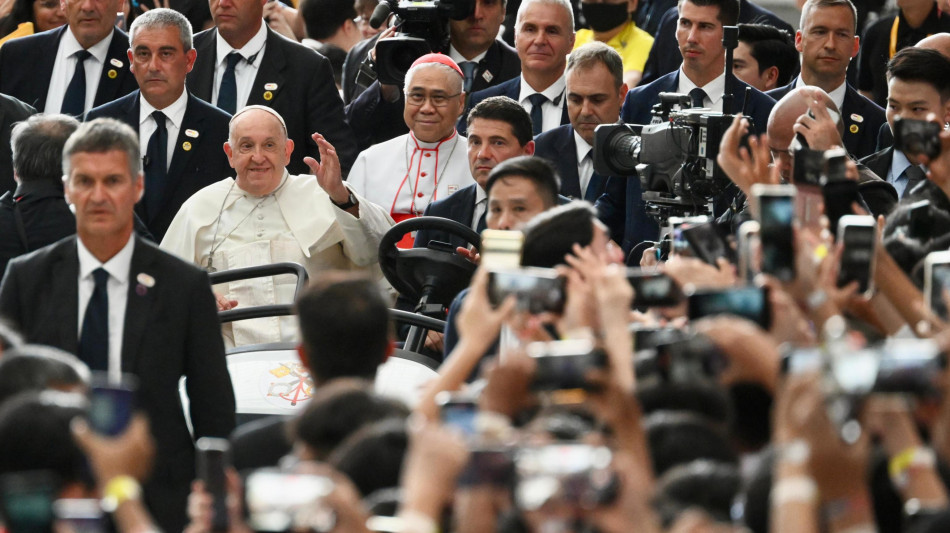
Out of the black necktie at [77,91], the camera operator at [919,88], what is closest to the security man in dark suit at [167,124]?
the black necktie at [77,91]

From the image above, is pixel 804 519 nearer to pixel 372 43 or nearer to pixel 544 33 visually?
pixel 544 33

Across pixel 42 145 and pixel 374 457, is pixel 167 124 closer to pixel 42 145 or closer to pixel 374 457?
pixel 42 145

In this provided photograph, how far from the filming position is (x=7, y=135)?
7.70 metres

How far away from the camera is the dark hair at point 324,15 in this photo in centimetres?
956

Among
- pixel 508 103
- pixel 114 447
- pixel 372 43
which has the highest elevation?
pixel 372 43

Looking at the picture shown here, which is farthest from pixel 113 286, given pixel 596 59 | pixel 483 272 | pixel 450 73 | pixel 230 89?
pixel 230 89

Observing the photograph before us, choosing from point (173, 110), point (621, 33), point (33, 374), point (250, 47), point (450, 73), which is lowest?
point (33, 374)

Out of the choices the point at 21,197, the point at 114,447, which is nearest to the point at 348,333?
the point at 114,447

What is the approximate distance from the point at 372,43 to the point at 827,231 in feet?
16.4

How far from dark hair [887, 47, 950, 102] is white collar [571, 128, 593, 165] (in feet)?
4.70

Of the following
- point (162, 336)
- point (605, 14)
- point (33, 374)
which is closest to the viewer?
point (33, 374)

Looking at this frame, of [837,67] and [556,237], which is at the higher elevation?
[837,67]

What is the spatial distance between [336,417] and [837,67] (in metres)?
4.66

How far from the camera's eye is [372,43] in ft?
29.3
